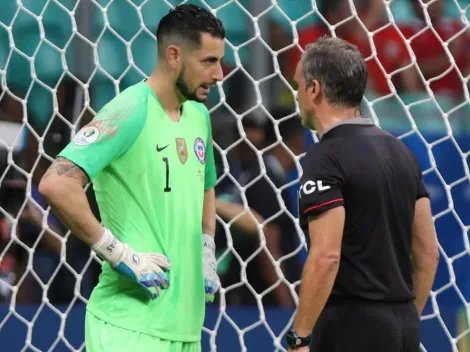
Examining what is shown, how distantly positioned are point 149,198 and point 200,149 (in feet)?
0.62

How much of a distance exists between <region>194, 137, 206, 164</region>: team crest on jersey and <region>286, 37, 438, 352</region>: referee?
0.27 m

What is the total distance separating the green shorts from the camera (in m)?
2.09

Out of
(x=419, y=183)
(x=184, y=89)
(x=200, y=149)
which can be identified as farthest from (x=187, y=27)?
(x=419, y=183)

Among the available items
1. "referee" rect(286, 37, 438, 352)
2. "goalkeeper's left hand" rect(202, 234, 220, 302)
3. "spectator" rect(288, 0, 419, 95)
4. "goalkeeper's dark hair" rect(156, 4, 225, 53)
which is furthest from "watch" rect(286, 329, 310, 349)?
Result: "spectator" rect(288, 0, 419, 95)

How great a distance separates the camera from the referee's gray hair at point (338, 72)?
6.64 ft

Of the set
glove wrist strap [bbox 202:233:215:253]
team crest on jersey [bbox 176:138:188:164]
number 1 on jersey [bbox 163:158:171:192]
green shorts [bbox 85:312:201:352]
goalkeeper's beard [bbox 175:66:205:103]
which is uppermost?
goalkeeper's beard [bbox 175:66:205:103]

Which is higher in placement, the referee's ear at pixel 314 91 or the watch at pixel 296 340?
the referee's ear at pixel 314 91

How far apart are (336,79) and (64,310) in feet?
4.65

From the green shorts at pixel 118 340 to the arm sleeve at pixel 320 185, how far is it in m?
0.42

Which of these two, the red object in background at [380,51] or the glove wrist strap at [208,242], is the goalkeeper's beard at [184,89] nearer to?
the glove wrist strap at [208,242]

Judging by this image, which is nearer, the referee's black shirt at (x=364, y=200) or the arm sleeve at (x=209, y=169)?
the referee's black shirt at (x=364, y=200)

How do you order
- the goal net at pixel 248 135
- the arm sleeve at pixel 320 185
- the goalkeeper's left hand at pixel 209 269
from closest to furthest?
the arm sleeve at pixel 320 185 < the goalkeeper's left hand at pixel 209 269 < the goal net at pixel 248 135

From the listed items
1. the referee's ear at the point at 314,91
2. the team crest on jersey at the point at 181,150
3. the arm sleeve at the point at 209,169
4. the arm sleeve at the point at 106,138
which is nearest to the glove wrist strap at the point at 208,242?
the arm sleeve at the point at 209,169

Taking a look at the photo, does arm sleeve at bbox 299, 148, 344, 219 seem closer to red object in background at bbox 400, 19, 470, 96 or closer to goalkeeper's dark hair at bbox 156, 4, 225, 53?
goalkeeper's dark hair at bbox 156, 4, 225, 53
